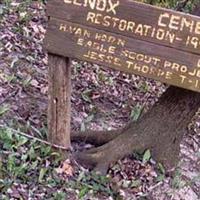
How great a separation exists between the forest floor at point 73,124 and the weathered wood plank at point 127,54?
3.02 ft

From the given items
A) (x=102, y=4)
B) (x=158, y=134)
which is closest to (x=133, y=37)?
(x=102, y=4)

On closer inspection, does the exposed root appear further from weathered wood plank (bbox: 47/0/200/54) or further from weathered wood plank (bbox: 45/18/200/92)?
weathered wood plank (bbox: 47/0/200/54)

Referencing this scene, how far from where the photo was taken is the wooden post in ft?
14.6

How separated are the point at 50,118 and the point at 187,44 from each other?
50.0 inches

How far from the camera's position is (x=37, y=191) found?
14.3 ft

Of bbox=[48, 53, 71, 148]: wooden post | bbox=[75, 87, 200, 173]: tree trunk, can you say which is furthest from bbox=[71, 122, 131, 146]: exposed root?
bbox=[48, 53, 71, 148]: wooden post

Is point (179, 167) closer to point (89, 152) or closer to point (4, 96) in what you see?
point (89, 152)

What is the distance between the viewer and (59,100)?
4543 millimetres

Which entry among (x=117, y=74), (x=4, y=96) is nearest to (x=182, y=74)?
(x=4, y=96)

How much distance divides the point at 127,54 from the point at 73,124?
1475mm

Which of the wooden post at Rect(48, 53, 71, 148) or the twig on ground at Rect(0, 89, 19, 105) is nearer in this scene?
the wooden post at Rect(48, 53, 71, 148)

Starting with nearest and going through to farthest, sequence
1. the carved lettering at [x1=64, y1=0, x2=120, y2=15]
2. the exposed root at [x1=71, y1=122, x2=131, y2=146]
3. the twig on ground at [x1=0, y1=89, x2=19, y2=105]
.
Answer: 1. the carved lettering at [x1=64, y1=0, x2=120, y2=15]
2. the exposed root at [x1=71, y1=122, x2=131, y2=146]
3. the twig on ground at [x1=0, y1=89, x2=19, y2=105]

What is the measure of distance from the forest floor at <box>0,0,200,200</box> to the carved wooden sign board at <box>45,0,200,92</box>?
3.12 ft

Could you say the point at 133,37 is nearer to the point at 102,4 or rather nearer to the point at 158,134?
the point at 102,4
